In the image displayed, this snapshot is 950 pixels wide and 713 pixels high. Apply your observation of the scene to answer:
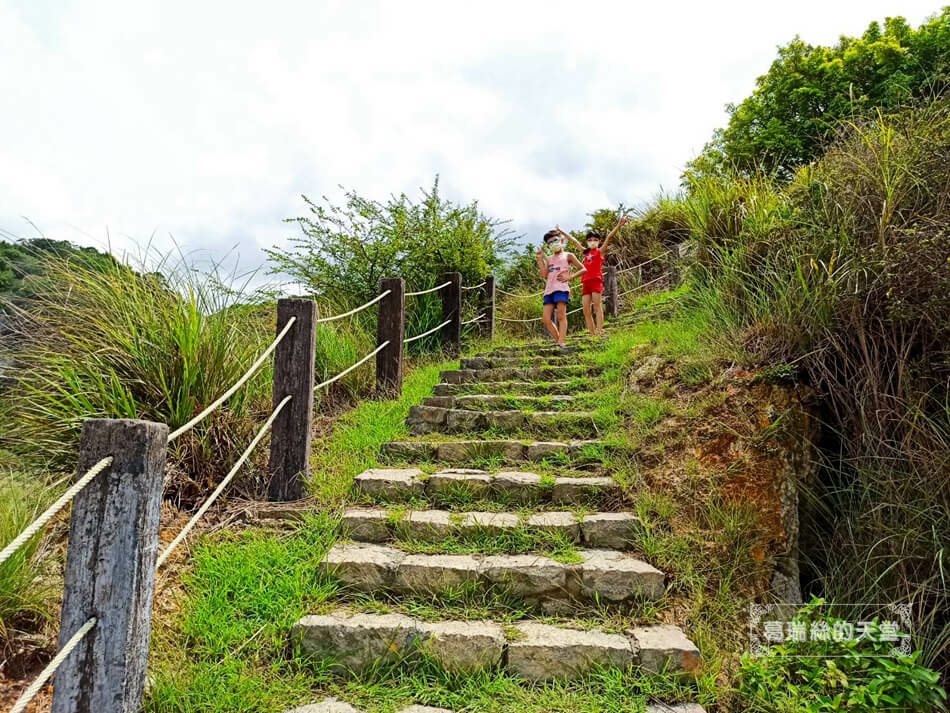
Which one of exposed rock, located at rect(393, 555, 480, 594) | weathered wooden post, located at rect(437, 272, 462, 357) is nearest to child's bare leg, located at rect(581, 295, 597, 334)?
weathered wooden post, located at rect(437, 272, 462, 357)

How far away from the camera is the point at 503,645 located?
2.42 meters

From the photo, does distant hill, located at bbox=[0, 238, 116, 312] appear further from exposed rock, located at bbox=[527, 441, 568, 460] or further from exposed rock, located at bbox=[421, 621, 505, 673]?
exposed rock, located at bbox=[421, 621, 505, 673]

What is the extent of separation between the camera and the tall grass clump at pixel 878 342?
2.60 m

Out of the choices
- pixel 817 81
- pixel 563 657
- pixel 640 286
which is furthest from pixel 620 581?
pixel 817 81

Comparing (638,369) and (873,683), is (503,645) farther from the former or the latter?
(638,369)

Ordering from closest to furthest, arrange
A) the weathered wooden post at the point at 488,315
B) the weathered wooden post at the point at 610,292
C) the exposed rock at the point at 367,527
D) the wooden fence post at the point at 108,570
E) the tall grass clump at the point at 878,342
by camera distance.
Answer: the wooden fence post at the point at 108,570, the tall grass clump at the point at 878,342, the exposed rock at the point at 367,527, the weathered wooden post at the point at 488,315, the weathered wooden post at the point at 610,292

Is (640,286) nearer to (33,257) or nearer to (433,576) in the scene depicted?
(433,576)

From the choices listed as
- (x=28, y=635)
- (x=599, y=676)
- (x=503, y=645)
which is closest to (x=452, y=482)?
(x=503, y=645)

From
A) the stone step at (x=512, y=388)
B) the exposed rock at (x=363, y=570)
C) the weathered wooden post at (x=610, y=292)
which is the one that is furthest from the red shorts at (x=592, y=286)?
the exposed rock at (x=363, y=570)

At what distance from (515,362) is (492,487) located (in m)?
2.79

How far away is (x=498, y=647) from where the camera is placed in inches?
94.9

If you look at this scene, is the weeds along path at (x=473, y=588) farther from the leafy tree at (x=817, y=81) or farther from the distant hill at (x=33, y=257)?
the leafy tree at (x=817, y=81)

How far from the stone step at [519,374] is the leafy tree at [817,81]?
10.5 metres

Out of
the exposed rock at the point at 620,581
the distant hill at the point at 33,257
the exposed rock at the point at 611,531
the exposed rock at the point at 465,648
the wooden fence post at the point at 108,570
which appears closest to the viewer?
the wooden fence post at the point at 108,570
